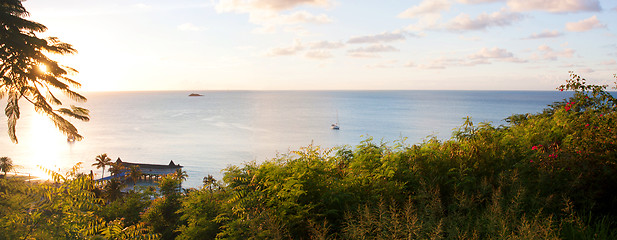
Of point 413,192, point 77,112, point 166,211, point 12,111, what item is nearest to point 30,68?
point 77,112

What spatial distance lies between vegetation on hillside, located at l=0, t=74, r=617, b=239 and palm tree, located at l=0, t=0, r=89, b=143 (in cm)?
391

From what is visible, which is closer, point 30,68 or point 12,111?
point 30,68

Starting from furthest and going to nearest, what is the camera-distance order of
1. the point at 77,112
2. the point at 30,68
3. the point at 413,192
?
the point at 77,112, the point at 30,68, the point at 413,192

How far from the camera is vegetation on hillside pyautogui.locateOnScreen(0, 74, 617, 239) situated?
3.85 meters

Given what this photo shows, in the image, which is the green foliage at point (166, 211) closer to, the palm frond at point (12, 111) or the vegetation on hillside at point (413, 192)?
the vegetation on hillside at point (413, 192)

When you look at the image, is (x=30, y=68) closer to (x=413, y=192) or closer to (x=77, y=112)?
(x=77, y=112)

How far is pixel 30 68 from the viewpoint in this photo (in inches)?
308

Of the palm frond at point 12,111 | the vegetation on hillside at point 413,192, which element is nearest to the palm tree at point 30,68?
the palm frond at point 12,111

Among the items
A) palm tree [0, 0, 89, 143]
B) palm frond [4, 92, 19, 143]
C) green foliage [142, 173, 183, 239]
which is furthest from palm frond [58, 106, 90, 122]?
green foliage [142, 173, 183, 239]

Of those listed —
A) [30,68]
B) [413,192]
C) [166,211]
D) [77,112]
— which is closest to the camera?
[413,192]

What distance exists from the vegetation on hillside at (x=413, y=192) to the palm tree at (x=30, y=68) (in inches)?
154

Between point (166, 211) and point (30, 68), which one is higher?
point (30, 68)

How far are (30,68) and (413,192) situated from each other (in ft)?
26.0

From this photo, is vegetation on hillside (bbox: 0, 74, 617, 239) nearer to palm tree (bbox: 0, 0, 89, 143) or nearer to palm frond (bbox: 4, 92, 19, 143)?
palm tree (bbox: 0, 0, 89, 143)
